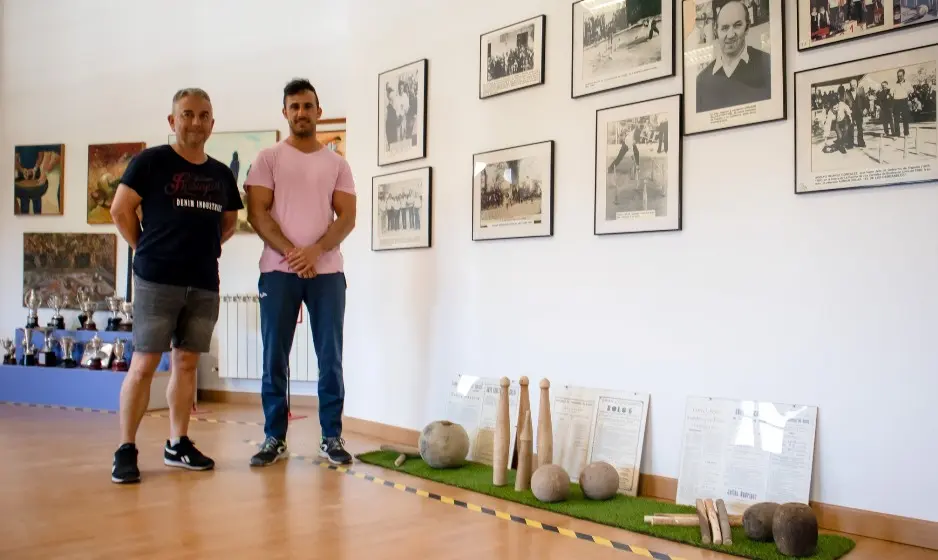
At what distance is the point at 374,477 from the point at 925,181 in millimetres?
2283


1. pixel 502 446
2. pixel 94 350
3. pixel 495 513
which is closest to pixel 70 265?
pixel 94 350

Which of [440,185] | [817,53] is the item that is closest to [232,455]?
[440,185]

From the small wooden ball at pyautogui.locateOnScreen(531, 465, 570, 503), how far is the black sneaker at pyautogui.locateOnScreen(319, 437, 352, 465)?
3.31 feet

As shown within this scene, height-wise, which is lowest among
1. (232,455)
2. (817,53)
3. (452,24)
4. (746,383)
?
(232,455)

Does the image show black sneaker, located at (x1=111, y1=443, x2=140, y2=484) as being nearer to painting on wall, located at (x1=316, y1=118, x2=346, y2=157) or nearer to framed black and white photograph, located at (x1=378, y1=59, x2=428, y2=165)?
framed black and white photograph, located at (x1=378, y1=59, x2=428, y2=165)

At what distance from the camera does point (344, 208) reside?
340 centimetres

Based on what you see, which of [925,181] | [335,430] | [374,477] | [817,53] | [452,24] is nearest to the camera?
[925,181]

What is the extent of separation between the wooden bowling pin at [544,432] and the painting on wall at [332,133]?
11.0 ft

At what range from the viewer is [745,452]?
2533mm

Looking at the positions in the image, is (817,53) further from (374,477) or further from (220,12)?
(220,12)

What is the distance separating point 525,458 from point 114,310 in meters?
4.35

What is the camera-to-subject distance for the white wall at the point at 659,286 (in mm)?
2279

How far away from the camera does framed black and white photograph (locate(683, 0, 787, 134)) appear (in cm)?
256

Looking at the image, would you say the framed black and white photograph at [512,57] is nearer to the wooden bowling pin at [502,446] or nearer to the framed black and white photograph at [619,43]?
the framed black and white photograph at [619,43]
